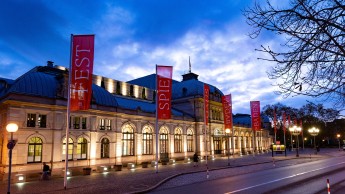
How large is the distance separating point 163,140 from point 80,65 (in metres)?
31.8

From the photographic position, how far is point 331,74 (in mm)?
7559

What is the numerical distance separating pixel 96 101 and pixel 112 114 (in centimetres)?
294

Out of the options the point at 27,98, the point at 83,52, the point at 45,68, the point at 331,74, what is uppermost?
the point at 45,68

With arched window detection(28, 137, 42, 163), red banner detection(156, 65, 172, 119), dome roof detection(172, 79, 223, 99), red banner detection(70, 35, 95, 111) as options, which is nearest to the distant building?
arched window detection(28, 137, 42, 163)

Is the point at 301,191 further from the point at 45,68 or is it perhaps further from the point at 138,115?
the point at 45,68

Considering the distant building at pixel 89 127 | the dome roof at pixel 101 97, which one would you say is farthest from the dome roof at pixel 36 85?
the dome roof at pixel 101 97

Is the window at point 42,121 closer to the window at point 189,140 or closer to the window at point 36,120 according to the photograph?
the window at point 36,120

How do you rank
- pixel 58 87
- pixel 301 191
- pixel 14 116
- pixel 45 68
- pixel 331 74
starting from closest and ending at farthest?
pixel 331 74 < pixel 301 191 < pixel 14 116 < pixel 58 87 < pixel 45 68

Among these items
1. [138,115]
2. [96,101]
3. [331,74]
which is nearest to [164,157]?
[138,115]

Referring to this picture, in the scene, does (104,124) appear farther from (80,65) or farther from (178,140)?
(178,140)

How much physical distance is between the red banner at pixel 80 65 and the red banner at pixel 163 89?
34.0 ft

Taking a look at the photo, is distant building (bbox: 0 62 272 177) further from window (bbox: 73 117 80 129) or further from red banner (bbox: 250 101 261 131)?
red banner (bbox: 250 101 261 131)

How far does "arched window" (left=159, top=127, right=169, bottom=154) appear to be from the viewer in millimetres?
51125

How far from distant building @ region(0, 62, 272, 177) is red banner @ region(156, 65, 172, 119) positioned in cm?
1053
